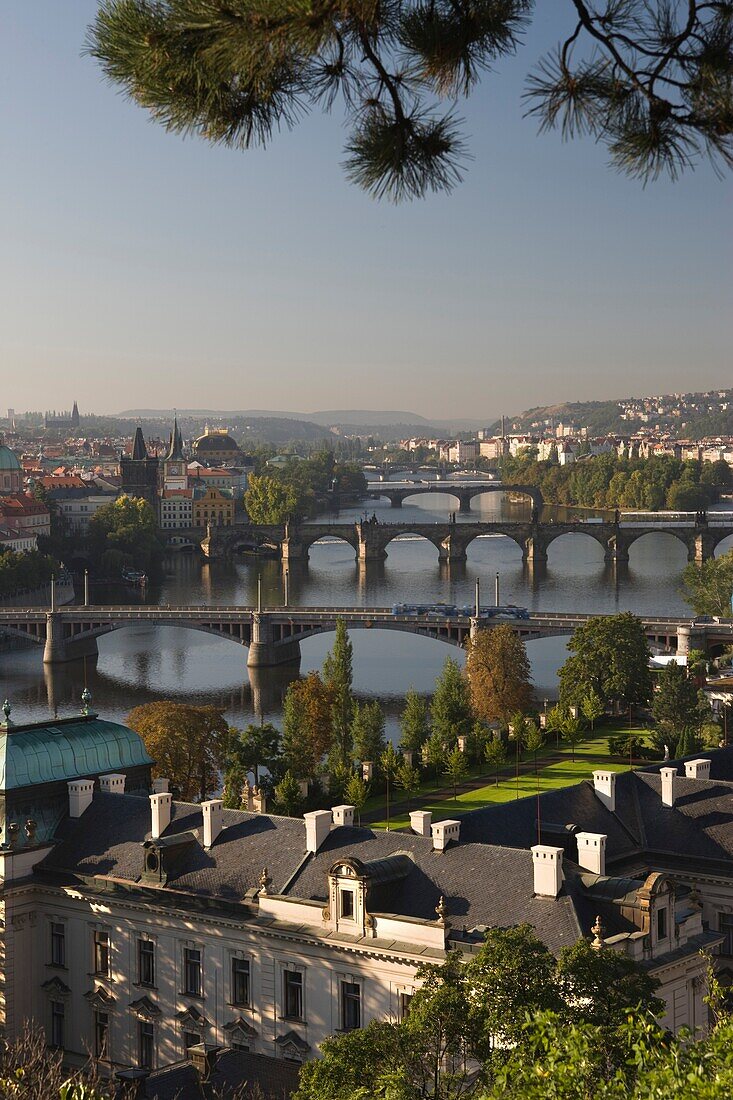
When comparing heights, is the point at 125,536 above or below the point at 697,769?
below

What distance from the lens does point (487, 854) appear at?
21688mm

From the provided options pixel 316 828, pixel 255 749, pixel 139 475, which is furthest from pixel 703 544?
pixel 316 828

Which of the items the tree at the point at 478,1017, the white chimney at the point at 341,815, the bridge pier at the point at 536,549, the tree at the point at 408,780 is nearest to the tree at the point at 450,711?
the tree at the point at 408,780

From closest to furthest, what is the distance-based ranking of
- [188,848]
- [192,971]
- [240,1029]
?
[240,1029]
[192,971]
[188,848]

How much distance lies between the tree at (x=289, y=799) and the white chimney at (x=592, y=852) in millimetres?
13167

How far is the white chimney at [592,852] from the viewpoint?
22.1 meters

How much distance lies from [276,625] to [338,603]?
16104 millimetres

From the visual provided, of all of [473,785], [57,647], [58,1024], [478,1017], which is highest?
[478,1017]

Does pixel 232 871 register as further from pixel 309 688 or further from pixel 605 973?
pixel 309 688

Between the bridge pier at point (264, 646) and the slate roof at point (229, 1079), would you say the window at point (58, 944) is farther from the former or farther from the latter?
the bridge pier at point (264, 646)

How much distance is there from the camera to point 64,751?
26.2 metres

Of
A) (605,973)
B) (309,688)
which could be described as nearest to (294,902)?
(605,973)

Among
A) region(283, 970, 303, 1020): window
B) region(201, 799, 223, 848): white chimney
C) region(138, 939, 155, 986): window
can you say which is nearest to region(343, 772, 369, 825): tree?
region(201, 799, 223, 848): white chimney

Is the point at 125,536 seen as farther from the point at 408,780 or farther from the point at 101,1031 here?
the point at 101,1031
